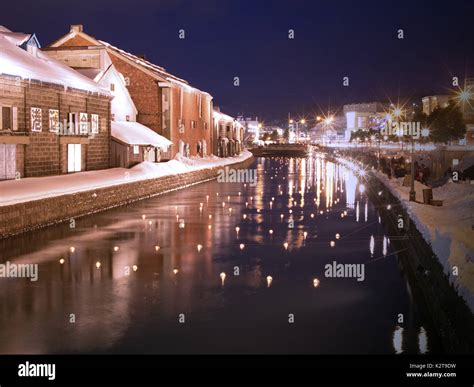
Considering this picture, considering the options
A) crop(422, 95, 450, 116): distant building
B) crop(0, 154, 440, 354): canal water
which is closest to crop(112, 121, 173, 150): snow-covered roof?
crop(0, 154, 440, 354): canal water

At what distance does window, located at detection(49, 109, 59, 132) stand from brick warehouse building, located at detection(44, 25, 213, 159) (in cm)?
1327

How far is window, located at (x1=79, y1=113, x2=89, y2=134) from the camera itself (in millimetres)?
34594

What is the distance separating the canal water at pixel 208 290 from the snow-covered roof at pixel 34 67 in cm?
790

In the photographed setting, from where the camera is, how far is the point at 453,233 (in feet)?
47.0

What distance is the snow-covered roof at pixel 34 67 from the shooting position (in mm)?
27094

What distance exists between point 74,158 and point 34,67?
251 inches

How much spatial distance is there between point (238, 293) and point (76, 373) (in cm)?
536

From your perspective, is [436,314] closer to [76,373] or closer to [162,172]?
[76,373]

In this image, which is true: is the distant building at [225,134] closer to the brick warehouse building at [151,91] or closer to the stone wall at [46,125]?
the brick warehouse building at [151,91]
